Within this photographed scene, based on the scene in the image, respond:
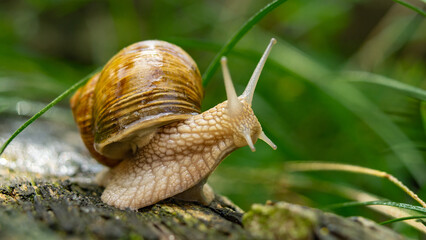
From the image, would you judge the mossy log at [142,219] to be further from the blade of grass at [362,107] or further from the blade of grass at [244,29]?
the blade of grass at [362,107]

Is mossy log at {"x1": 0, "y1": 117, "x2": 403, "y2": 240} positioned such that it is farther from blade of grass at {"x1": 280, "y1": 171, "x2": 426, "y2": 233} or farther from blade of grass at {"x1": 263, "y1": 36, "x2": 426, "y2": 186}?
blade of grass at {"x1": 263, "y1": 36, "x2": 426, "y2": 186}

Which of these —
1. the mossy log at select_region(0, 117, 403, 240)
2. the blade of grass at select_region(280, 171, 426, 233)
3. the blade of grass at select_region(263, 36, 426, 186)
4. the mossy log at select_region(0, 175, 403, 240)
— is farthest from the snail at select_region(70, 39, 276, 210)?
the blade of grass at select_region(263, 36, 426, 186)

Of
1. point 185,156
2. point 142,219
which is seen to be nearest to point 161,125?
point 185,156

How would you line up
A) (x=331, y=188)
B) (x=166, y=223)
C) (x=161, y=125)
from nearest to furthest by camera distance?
(x=166, y=223) → (x=161, y=125) → (x=331, y=188)

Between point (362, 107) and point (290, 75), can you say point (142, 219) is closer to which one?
point (290, 75)

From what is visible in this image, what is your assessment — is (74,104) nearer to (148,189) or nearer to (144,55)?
(144,55)

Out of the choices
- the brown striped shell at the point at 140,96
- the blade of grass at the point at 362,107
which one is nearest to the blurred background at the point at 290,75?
the blade of grass at the point at 362,107
